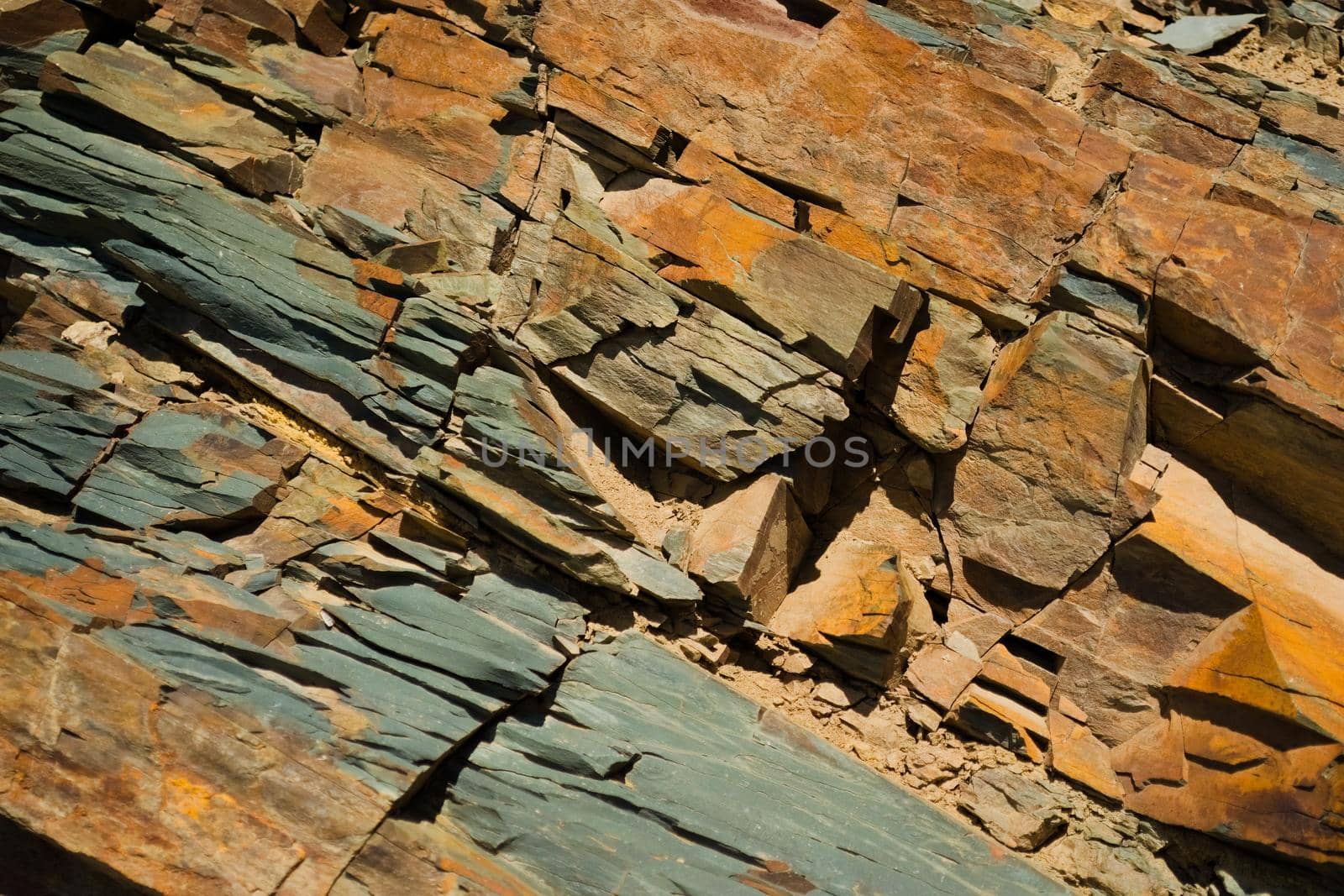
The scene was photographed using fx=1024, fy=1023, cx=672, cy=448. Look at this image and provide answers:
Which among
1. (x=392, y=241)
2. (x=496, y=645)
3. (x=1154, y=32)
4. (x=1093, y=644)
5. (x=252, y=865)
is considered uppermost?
(x=1154, y=32)

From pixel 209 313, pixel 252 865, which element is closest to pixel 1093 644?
pixel 252 865

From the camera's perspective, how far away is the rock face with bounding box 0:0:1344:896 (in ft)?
19.3

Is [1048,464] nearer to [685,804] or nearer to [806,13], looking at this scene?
[685,804]

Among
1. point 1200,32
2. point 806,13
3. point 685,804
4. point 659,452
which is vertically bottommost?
point 685,804

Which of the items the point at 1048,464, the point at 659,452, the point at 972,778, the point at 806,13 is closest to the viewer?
the point at 972,778

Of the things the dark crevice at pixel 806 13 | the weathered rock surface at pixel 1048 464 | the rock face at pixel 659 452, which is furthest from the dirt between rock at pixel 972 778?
the dark crevice at pixel 806 13

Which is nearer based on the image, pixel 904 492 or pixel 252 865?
pixel 252 865

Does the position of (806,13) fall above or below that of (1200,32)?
below

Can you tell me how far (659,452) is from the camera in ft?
23.6

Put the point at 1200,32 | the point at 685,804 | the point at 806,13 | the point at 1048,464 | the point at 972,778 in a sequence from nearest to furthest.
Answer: the point at 685,804
the point at 972,778
the point at 1048,464
the point at 806,13
the point at 1200,32

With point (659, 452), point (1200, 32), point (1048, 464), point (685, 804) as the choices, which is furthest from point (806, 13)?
point (685, 804)

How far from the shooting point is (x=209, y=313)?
7.00 metres

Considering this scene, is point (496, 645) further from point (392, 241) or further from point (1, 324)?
point (1, 324)

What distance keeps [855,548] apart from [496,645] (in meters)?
2.58
